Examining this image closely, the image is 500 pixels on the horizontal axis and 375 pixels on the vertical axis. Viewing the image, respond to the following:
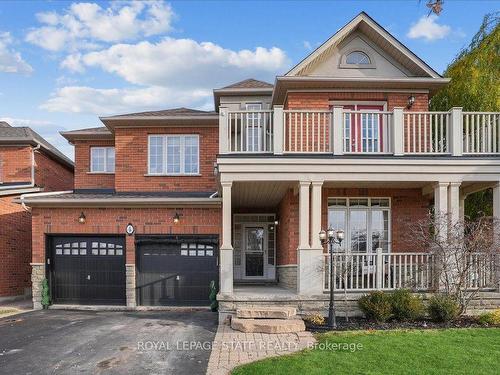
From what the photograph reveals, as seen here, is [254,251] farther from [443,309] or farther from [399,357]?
[399,357]

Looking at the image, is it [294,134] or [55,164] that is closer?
[294,134]

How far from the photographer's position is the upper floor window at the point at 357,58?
12914 mm

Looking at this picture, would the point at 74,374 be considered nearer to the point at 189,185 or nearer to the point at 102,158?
the point at 189,185

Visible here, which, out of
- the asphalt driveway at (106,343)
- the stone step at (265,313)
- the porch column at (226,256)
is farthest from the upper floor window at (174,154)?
the stone step at (265,313)

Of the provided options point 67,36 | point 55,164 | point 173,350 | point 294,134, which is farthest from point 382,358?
point 55,164

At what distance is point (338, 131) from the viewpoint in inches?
425

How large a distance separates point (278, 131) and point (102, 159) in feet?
26.8

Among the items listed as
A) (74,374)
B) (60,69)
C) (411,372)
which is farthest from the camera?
(60,69)

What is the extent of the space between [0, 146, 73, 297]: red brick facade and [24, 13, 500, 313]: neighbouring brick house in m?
2.12

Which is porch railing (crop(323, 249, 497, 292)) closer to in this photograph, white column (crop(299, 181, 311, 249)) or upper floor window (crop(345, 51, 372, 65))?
white column (crop(299, 181, 311, 249))

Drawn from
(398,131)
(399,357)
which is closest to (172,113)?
(398,131)

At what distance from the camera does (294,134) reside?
37.5ft

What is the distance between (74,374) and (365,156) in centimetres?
730

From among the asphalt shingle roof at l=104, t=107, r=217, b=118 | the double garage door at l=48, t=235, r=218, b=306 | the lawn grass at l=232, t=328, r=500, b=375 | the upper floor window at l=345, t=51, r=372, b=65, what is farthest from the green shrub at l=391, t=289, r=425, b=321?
the asphalt shingle roof at l=104, t=107, r=217, b=118
